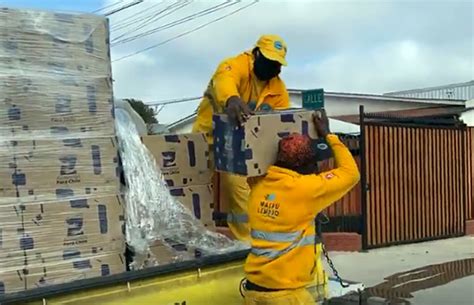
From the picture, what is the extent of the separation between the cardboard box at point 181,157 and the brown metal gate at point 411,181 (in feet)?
23.6

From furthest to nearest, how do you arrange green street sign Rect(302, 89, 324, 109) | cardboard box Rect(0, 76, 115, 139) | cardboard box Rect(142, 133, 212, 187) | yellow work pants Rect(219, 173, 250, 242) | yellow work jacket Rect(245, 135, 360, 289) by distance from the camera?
1. green street sign Rect(302, 89, 324, 109)
2. yellow work pants Rect(219, 173, 250, 242)
3. cardboard box Rect(142, 133, 212, 187)
4. yellow work jacket Rect(245, 135, 360, 289)
5. cardboard box Rect(0, 76, 115, 139)

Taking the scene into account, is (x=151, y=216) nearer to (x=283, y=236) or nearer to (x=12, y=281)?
(x=283, y=236)

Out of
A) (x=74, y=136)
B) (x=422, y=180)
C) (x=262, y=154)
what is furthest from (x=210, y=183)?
(x=422, y=180)

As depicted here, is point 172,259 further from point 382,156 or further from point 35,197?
point 382,156

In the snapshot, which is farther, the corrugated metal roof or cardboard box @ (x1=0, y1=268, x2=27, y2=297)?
the corrugated metal roof

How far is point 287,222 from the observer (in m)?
3.88

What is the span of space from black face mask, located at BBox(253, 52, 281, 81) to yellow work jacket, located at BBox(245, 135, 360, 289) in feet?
3.49

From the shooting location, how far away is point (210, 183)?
4.70 meters

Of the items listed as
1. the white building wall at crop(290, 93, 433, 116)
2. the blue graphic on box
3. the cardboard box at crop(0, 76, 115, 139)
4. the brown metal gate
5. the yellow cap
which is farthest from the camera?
the white building wall at crop(290, 93, 433, 116)

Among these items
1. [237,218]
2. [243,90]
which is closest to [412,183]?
[237,218]

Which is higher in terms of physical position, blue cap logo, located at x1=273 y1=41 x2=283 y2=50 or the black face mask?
blue cap logo, located at x1=273 y1=41 x2=283 y2=50

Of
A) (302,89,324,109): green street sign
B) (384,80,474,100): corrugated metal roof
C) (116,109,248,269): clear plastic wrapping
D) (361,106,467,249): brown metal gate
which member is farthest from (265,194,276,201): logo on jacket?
(384,80,474,100): corrugated metal roof

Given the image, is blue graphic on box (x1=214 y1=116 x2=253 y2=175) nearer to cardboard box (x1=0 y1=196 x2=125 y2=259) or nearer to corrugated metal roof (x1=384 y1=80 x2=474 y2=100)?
cardboard box (x1=0 y1=196 x2=125 y2=259)

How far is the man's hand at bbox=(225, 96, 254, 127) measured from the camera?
4020 millimetres
